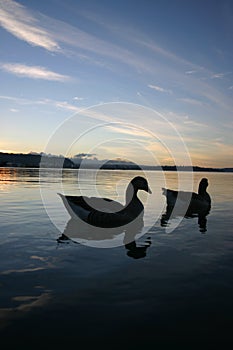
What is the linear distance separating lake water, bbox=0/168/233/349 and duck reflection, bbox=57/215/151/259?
0.07 meters

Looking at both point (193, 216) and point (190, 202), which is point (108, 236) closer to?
point (193, 216)

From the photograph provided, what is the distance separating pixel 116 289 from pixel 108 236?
5264 mm

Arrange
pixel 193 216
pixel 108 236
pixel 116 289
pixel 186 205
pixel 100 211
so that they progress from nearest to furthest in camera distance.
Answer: pixel 116 289
pixel 108 236
pixel 100 211
pixel 193 216
pixel 186 205

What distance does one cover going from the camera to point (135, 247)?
10359mm

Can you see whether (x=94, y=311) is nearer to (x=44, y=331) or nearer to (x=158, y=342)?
(x=44, y=331)

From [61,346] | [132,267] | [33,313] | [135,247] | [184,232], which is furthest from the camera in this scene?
[184,232]

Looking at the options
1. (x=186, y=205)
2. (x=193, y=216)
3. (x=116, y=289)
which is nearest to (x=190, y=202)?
(x=186, y=205)

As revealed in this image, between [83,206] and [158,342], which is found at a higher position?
[83,206]

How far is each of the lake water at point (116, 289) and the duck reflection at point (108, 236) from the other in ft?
0.23

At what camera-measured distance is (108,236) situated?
11.9 meters

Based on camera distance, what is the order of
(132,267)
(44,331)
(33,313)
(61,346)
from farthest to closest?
(132,267)
(33,313)
(44,331)
(61,346)

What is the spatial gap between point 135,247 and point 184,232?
345cm

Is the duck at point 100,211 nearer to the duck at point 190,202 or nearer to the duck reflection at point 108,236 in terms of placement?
the duck reflection at point 108,236

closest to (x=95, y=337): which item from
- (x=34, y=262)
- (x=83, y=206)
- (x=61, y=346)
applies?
(x=61, y=346)
